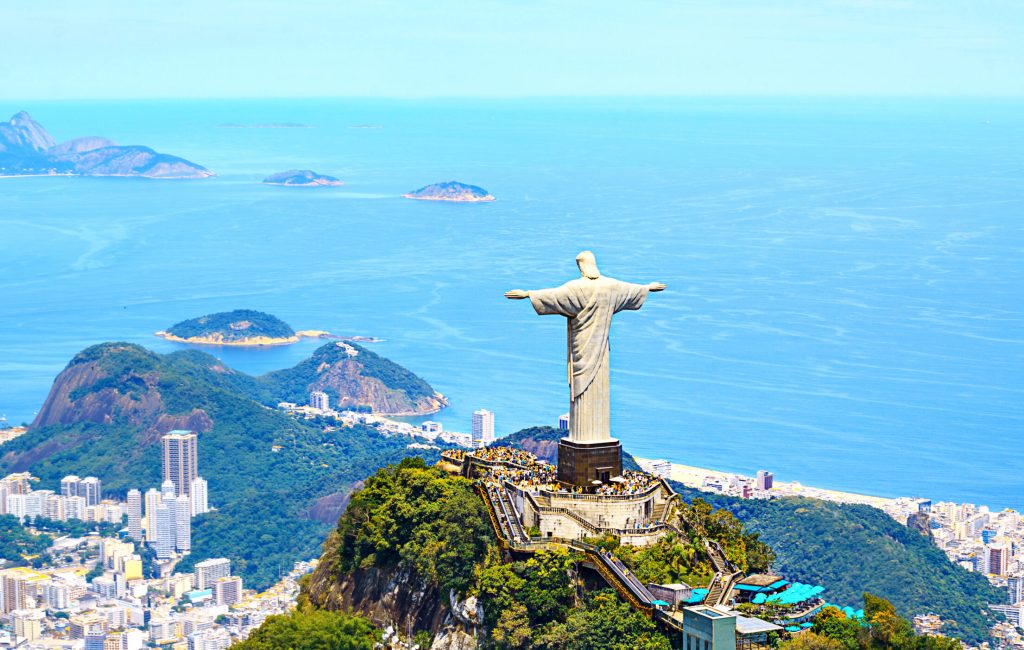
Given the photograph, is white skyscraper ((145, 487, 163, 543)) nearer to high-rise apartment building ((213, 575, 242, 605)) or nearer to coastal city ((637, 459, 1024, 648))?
high-rise apartment building ((213, 575, 242, 605))

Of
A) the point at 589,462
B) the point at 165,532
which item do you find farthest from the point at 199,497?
the point at 589,462

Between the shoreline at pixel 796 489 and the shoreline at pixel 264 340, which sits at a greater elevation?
the shoreline at pixel 264 340

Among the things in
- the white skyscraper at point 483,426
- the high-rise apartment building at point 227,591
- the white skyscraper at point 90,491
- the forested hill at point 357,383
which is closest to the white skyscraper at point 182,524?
the white skyscraper at point 90,491

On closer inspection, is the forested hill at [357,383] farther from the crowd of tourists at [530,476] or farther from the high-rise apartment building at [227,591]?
the crowd of tourists at [530,476]

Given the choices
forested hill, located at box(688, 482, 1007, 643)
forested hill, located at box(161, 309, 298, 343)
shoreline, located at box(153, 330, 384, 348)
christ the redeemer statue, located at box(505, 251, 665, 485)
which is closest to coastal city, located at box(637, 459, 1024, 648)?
forested hill, located at box(688, 482, 1007, 643)

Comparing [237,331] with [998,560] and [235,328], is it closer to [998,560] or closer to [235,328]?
[235,328]

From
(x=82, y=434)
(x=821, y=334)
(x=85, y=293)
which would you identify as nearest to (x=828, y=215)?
(x=821, y=334)

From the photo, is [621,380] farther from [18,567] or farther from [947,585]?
[947,585]
